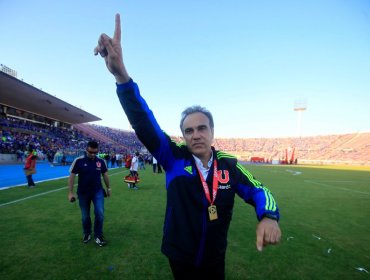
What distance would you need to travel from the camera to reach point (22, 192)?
34.4 ft

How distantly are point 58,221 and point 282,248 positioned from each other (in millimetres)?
6113

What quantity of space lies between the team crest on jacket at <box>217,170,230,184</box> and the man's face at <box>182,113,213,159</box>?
212 mm

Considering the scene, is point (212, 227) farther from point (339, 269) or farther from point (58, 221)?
point (58, 221)

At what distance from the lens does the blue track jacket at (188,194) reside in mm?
1874

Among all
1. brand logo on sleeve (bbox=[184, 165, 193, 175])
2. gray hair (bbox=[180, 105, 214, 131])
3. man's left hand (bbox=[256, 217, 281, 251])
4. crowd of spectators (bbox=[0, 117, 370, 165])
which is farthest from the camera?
crowd of spectators (bbox=[0, 117, 370, 165])

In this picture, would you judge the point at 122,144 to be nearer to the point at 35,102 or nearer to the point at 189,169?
the point at 35,102

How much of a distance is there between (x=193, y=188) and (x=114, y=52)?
51.2 inches

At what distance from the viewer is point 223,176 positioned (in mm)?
2066

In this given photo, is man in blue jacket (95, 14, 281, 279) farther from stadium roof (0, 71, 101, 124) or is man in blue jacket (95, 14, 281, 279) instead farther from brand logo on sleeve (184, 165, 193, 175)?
stadium roof (0, 71, 101, 124)

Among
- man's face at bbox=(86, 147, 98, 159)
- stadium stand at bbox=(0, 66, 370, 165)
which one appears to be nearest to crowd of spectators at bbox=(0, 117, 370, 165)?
stadium stand at bbox=(0, 66, 370, 165)

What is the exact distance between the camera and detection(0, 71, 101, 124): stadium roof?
2857 centimetres

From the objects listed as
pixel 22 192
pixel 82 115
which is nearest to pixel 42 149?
pixel 82 115

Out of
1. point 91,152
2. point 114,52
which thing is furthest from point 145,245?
point 114,52

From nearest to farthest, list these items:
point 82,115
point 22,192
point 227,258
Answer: point 227,258 → point 22,192 → point 82,115
